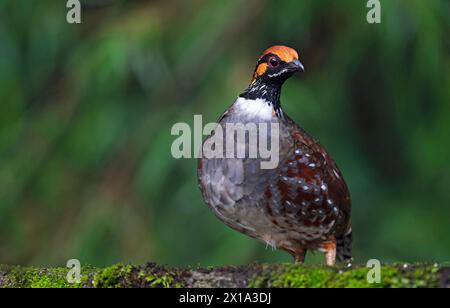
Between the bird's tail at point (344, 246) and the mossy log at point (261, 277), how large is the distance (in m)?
2.07

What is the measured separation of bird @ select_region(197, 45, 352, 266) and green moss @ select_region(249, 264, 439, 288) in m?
1.29

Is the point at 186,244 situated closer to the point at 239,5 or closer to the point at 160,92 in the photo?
the point at 160,92

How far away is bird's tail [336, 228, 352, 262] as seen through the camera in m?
5.58

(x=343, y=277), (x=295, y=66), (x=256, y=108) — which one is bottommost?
(x=343, y=277)

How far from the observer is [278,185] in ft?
15.9

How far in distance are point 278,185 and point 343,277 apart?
4.79ft

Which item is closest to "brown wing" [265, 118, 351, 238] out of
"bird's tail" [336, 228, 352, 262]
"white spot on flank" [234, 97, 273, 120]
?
"white spot on flank" [234, 97, 273, 120]

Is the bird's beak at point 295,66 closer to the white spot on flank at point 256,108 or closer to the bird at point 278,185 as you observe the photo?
the bird at point 278,185

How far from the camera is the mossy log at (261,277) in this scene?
3348 mm

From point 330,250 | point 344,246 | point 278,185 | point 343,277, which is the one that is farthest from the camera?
point 344,246

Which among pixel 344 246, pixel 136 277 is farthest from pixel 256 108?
pixel 136 277

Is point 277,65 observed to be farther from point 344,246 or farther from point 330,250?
point 344,246
